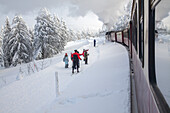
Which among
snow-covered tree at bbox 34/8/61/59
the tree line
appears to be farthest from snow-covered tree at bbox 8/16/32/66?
snow-covered tree at bbox 34/8/61/59

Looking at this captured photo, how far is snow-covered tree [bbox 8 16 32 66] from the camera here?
2656 cm

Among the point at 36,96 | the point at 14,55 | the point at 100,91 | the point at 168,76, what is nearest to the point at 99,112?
the point at 100,91

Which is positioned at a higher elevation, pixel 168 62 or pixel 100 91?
pixel 168 62

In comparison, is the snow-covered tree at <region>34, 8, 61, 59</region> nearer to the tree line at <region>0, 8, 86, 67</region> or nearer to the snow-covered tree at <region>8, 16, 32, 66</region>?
the tree line at <region>0, 8, 86, 67</region>

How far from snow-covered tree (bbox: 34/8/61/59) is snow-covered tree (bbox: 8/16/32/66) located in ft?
9.23

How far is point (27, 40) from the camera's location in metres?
27.7

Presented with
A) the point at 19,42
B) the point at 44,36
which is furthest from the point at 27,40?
the point at 44,36

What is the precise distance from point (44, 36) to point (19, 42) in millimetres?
5033

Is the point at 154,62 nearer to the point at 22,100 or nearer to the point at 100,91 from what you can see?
the point at 100,91

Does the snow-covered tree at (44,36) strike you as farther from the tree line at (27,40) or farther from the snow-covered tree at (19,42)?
the snow-covered tree at (19,42)

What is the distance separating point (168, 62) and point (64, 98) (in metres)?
4.69

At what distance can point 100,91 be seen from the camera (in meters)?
5.47

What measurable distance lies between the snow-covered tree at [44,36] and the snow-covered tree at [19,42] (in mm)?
2813

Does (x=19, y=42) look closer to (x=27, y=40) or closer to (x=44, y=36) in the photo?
(x=27, y=40)
